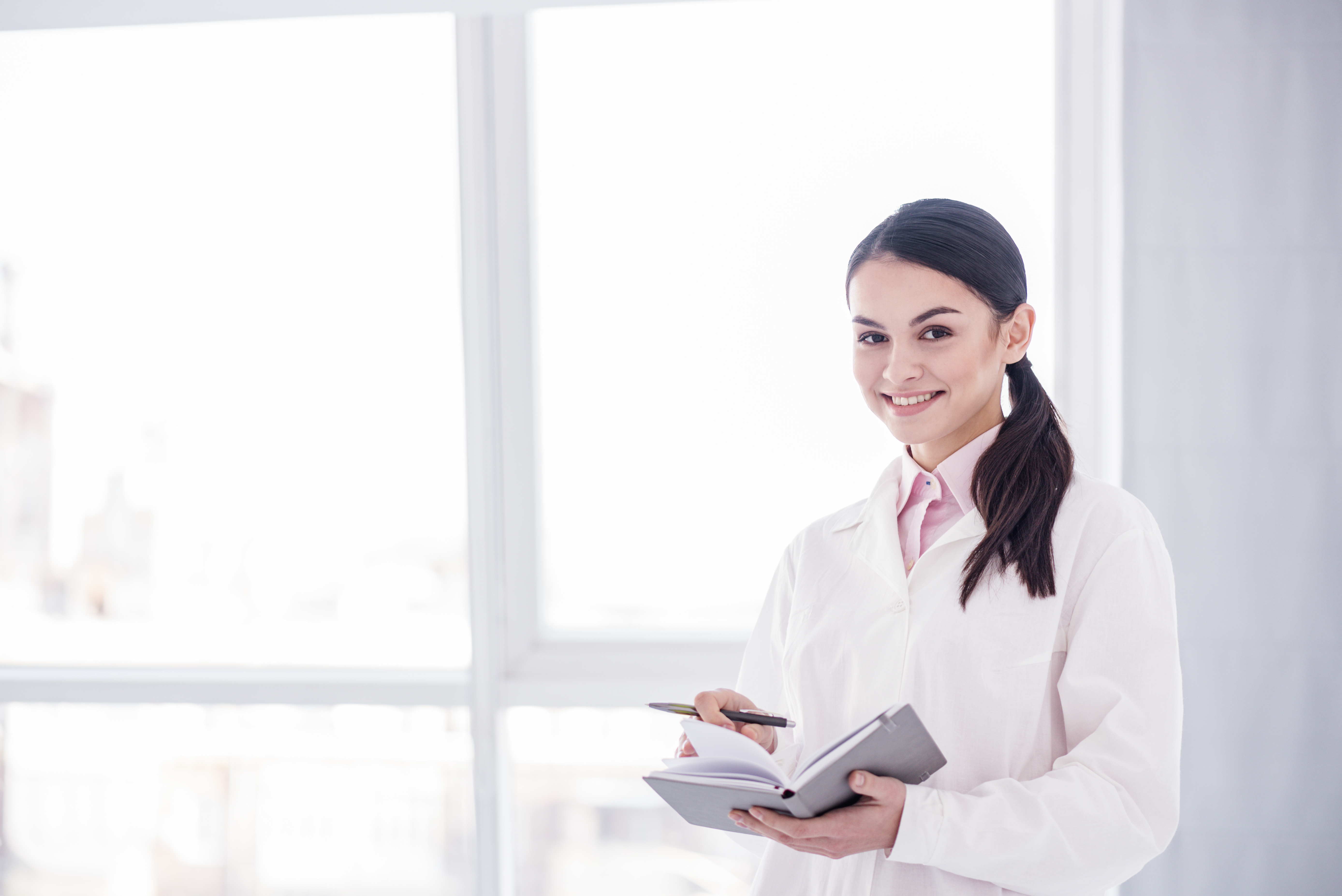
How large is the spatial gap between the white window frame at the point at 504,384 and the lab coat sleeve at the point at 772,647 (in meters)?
0.70

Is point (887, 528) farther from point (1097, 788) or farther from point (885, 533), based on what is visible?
point (1097, 788)

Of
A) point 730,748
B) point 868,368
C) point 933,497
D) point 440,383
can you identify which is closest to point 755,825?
point 730,748

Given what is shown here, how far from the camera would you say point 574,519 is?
2.18m

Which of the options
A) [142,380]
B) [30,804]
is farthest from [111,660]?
[142,380]

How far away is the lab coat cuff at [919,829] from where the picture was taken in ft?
3.12

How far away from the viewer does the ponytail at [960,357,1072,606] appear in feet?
3.48

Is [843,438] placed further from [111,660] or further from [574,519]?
[111,660]

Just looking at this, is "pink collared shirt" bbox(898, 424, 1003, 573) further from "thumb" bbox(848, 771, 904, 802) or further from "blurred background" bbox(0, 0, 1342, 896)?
"blurred background" bbox(0, 0, 1342, 896)

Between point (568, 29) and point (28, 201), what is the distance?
4.81 feet

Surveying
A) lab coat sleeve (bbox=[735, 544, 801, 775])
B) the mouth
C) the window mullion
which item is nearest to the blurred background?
the window mullion

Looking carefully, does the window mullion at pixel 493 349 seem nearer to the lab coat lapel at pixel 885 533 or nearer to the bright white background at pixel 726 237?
the bright white background at pixel 726 237

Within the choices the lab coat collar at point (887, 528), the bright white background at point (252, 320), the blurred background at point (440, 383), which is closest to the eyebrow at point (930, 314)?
the lab coat collar at point (887, 528)

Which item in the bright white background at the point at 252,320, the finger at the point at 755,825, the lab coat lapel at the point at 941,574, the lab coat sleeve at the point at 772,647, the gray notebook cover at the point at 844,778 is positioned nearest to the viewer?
the gray notebook cover at the point at 844,778

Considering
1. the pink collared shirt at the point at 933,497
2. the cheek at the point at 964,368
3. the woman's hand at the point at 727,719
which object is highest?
the cheek at the point at 964,368
